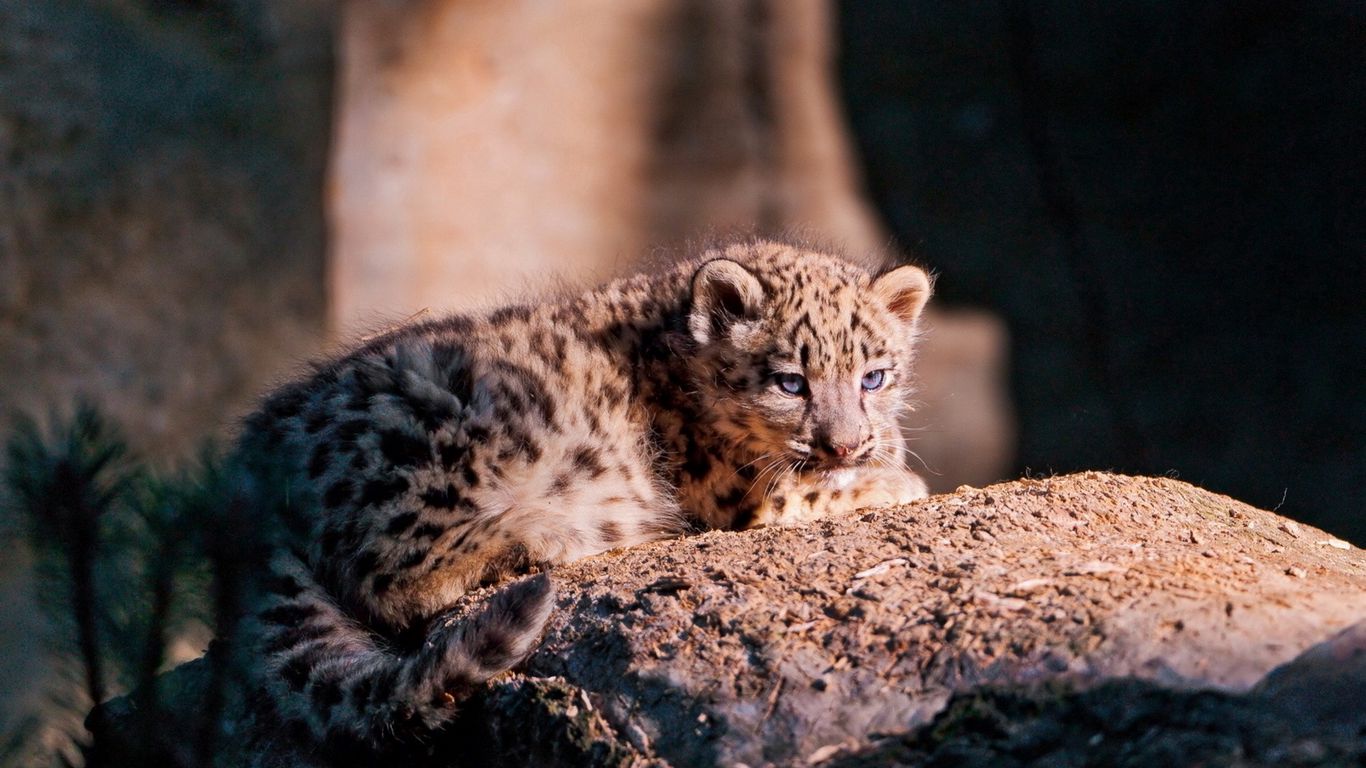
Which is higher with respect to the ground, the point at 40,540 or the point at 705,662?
the point at 40,540

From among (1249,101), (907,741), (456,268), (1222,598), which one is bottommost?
(907,741)

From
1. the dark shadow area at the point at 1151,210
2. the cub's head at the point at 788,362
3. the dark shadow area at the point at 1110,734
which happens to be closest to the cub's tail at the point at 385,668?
the dark shadow area at the point at 1110,734

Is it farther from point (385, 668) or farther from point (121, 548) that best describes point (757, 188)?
point (121, 548)

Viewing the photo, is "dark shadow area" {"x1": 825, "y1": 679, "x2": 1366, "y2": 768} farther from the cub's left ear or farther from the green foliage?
the cub's left ear

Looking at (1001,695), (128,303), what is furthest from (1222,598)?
(128,303)

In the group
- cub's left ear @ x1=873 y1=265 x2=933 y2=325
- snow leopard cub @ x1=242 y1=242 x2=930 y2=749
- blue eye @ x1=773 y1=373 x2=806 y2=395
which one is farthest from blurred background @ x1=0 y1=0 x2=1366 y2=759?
blue eye @ x1=773 y1=373 x2=806 y2=395

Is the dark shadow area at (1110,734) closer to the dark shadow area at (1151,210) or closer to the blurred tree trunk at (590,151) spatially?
the blurred tree trunk at (590,151)

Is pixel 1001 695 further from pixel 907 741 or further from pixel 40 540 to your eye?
pixel 40 540
